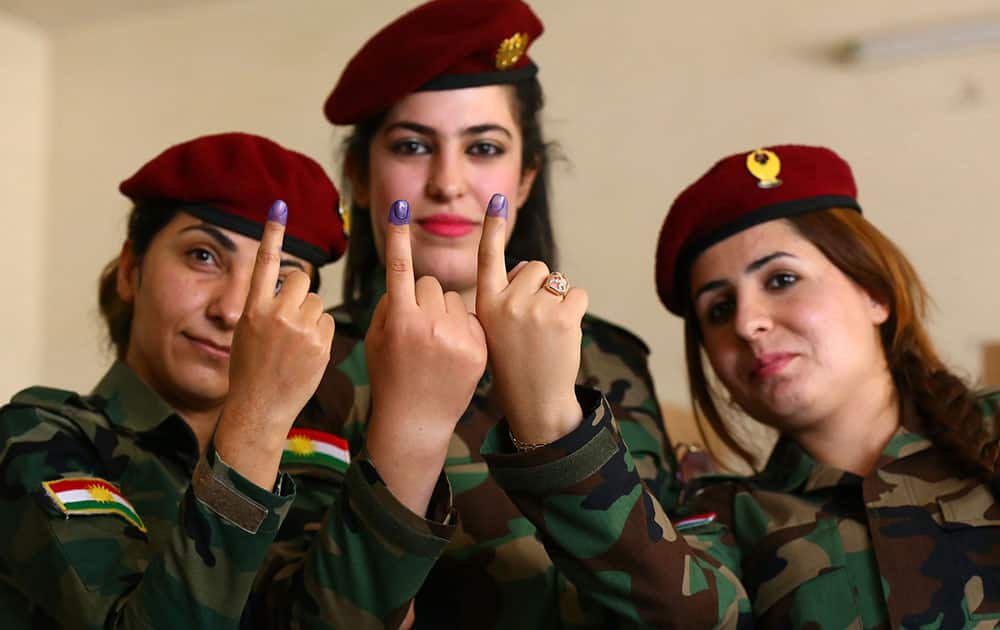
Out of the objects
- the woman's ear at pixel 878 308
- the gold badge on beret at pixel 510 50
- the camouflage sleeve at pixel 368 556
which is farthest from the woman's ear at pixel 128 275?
the woman's ear at pixel 878 308

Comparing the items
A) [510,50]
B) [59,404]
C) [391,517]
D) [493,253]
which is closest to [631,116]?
[510,50]

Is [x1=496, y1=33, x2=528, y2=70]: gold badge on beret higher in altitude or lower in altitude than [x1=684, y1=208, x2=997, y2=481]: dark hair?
higher

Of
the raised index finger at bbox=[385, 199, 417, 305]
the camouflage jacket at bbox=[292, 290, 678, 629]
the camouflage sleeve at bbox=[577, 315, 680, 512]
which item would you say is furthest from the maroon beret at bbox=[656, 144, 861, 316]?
the raised index finger at bbox=[385, 199, 417, 305]

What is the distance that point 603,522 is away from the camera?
0.91 metres

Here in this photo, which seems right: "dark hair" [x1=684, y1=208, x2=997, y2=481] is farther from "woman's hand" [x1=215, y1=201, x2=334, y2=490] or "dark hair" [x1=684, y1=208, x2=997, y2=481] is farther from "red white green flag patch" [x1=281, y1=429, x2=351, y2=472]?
"woman's hand" [x1=215, y1=201, x2=334, y2=490]

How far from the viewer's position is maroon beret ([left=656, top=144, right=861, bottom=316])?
1.38 meters

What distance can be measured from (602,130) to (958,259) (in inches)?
37.7

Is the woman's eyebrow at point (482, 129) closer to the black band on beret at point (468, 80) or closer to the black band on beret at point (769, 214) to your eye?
the black band on beret at point (468, 80)

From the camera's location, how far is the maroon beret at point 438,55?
144 centimetres

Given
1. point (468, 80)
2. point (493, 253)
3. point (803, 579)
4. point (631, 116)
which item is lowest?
point (803, 579)

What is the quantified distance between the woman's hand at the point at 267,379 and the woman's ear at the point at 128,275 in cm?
61

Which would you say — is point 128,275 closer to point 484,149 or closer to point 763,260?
point 484,149

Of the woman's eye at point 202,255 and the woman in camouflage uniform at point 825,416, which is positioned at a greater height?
the woman's eye at point 202,255

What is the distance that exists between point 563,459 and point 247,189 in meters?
0.65
